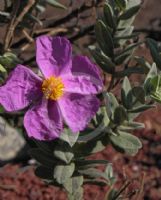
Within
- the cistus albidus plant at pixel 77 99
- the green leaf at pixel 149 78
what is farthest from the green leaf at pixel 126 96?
the green leaf at pixel 149 78

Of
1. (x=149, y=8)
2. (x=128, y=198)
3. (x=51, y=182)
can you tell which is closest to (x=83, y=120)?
(x=51, y=182)

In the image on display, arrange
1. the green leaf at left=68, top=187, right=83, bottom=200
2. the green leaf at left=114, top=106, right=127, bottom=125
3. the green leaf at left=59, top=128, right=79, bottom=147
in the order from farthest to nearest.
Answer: the green leaf at left=68, top=187, right=83, bottom=200 → the green leaf at left=114, top=106, right=127, bottom=125 → the green leaf at left=59, top=128, right=79, bottom=147

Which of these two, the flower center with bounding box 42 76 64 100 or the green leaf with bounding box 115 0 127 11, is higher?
the green leaf with bounding box 115 0 127 11

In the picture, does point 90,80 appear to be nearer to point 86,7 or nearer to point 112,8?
point 112,8

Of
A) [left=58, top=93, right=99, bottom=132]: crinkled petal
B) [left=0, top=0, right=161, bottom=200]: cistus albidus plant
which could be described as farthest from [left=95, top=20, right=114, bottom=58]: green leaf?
[left=58, top=93, right=99, bottom=132]: crinkled petal

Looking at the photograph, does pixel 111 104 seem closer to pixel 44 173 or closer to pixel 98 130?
pixel 98 130

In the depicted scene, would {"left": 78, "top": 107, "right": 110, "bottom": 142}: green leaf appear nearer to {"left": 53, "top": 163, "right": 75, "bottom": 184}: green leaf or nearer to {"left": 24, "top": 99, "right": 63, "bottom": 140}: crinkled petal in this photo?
{"left": 53, "top": 163, "right": 75, "bottom": 184}: green leaf

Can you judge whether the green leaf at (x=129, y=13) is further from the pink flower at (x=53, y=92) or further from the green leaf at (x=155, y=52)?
the pink flower at (x=53, y=92)
